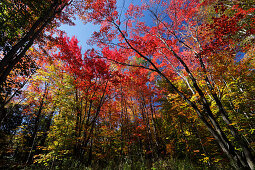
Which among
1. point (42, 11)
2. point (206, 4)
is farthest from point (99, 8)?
point (206, 4)

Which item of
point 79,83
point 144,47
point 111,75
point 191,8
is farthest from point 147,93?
point 191,8

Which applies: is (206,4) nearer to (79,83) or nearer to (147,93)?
(147,93)

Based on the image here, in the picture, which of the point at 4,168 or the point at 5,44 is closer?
the point at 5,44

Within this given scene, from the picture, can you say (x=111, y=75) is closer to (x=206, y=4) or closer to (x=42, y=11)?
(x=42, y=11)

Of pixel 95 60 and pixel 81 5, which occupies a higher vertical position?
pixel 81 5

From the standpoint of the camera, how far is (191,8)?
691 centimetres

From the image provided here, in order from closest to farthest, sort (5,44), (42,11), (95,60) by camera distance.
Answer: (5,44) → (42,11) → (95,60)

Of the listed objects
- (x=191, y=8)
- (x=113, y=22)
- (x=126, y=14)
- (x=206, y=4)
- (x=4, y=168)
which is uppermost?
(x=191, y=8)

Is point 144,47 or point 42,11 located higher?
point 144,47

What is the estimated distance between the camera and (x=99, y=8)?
5594 millimetres

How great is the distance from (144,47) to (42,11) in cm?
559

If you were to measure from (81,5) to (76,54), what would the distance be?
3541 mm

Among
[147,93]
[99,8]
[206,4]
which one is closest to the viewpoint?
[99,8]

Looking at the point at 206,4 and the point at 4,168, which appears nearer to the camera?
the point at 4,168
